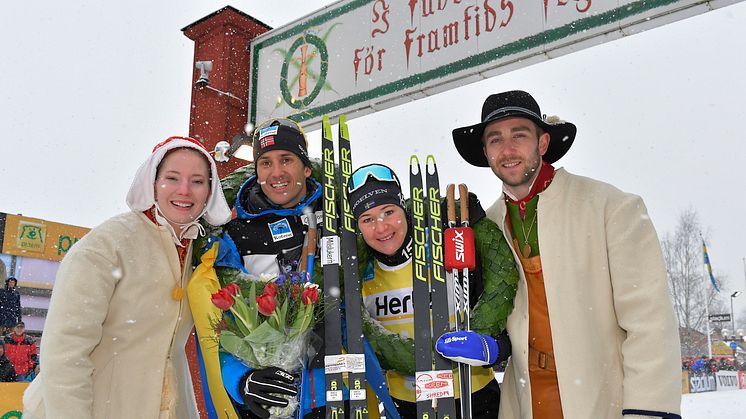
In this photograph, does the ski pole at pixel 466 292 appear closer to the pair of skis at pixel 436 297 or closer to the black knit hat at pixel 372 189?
the pair of skis at pixel 436 297

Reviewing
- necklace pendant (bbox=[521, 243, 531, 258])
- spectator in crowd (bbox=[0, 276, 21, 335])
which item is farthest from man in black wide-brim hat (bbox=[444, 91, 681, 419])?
spectator in crowd (bbox=[0, 276, 21, 335])

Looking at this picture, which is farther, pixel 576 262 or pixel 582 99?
pixel 582 99

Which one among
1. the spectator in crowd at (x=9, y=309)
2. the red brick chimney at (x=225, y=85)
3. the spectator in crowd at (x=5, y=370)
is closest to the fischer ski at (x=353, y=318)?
the red brick chimney at (x=225, y=85)

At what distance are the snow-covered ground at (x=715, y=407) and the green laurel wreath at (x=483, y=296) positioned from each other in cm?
958

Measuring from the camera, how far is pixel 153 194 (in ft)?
9.05

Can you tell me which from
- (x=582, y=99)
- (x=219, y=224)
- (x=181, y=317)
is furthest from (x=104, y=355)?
(x=582, y=99)

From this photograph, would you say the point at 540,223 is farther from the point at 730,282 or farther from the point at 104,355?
the point at 730,282

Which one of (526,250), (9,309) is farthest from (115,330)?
(9,309)

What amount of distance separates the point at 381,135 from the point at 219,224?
9013 cm

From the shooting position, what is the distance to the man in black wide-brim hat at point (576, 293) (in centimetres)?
240

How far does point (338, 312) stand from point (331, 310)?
4 cm

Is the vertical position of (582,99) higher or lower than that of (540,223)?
higher

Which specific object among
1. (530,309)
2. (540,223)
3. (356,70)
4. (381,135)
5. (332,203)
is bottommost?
(530,309)

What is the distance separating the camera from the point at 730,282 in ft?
157
